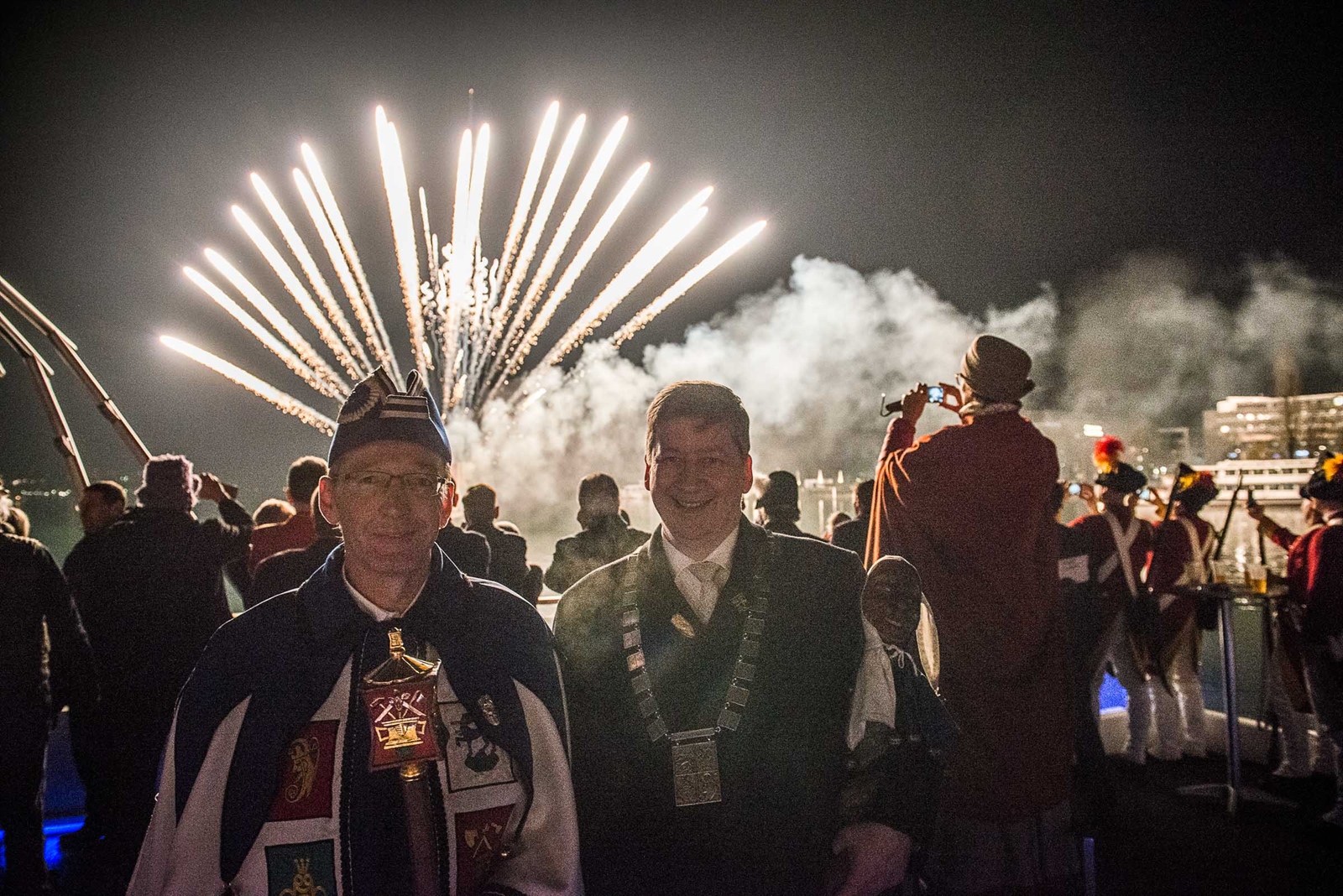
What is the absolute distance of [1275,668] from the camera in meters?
6.65

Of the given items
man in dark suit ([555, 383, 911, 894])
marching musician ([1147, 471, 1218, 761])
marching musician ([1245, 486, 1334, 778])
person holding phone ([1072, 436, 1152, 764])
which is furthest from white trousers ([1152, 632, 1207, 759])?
man in dark suit ([555, 383, 911, 894])

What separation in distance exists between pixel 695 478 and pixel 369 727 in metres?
1.00

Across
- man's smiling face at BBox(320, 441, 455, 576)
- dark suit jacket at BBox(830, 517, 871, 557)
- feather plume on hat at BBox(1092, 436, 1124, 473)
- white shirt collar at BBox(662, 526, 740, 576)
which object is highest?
feather plume on hat at BBox(1092, 436, 1124, 473)

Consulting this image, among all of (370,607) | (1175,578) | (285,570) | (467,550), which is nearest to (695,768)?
(370,607)

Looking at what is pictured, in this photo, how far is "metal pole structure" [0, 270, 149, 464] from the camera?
8195mm

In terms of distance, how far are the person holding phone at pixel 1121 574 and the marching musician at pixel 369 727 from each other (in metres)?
5.14

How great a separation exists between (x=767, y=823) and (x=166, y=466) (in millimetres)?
4646

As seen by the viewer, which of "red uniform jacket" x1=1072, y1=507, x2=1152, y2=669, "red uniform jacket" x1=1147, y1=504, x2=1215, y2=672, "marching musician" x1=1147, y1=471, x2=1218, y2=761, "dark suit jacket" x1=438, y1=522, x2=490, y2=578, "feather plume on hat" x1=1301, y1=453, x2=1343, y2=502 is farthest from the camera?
"marching musician" x1=1147, y1=471, x2=1218, y2=761

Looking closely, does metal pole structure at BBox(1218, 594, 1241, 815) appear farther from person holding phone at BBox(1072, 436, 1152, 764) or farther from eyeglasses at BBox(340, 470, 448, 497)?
eyeglasses at BBox(340, 470, 448, 497)

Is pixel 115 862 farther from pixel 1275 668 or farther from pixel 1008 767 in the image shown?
pixel 1275 668

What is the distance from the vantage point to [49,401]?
877 centimetres

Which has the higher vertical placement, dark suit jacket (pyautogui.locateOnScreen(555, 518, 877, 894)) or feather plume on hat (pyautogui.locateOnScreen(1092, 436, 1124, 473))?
feather plume on hat (pyautogui.locateOnScreen(1092, 436, 1124, 473))

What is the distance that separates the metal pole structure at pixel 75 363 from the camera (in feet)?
26.9

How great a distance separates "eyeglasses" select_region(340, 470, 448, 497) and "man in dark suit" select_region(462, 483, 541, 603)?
4.07m
